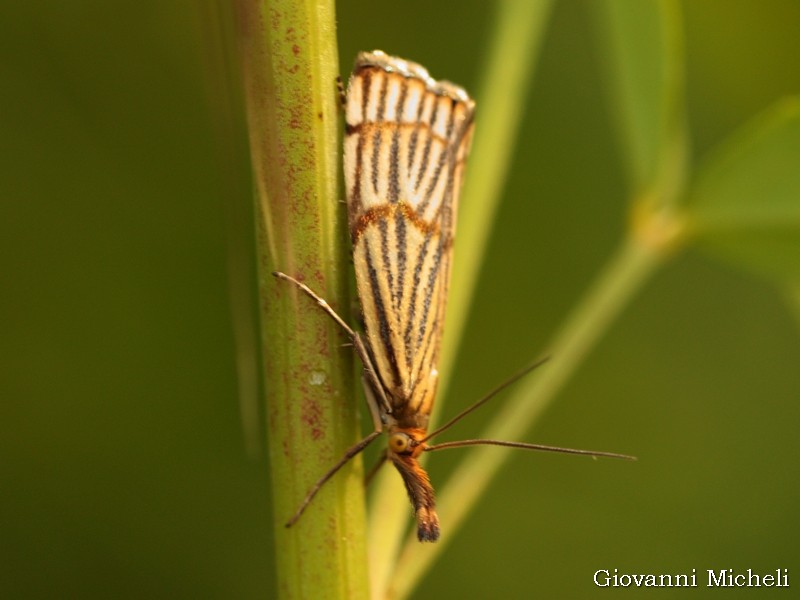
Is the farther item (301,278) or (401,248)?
(401,248)

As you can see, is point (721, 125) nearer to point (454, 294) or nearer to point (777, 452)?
point (777, 452)

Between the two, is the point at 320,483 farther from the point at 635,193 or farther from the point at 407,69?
the point at 635,193

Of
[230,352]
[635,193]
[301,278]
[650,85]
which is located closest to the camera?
[301,278]

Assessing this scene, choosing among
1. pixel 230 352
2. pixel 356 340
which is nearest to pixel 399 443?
pixel 356 340

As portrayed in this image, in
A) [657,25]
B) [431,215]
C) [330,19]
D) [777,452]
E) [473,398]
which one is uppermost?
[657,25]

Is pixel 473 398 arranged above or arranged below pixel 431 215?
below

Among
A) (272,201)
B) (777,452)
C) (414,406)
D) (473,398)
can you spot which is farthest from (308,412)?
(777,452)

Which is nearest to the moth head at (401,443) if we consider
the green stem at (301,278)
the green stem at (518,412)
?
the green stem at (518,412)
